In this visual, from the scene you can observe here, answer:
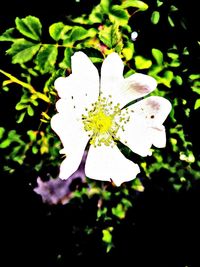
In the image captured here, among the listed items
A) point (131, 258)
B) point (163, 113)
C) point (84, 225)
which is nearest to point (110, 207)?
point (84, 225)

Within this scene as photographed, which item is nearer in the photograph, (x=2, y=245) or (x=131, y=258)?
(x=2, y=245)

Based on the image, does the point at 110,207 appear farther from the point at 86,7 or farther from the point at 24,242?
→ the point at 86,7

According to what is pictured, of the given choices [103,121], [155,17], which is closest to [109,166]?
[103,121]

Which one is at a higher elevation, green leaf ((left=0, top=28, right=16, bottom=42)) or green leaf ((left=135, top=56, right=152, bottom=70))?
green leaf ((left=0, top=28, right=16, bottom=42))

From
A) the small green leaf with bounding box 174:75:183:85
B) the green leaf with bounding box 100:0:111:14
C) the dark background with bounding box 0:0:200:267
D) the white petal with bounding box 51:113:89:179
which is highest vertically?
the green leaf with bounding box 100:0:111:14

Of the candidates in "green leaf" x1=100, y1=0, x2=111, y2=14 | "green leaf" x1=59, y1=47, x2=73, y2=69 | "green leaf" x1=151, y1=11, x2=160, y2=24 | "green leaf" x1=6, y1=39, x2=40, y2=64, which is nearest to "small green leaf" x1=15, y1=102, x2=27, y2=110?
"green leaf" x1=6, y1=39, x2=40, y2=64

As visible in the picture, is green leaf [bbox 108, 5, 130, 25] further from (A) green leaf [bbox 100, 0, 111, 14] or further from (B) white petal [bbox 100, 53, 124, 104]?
(B) white petal [bbox 100, 53, 124, 104]

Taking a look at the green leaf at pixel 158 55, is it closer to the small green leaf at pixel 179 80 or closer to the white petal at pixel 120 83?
the small green leaf at pixel 179 80
